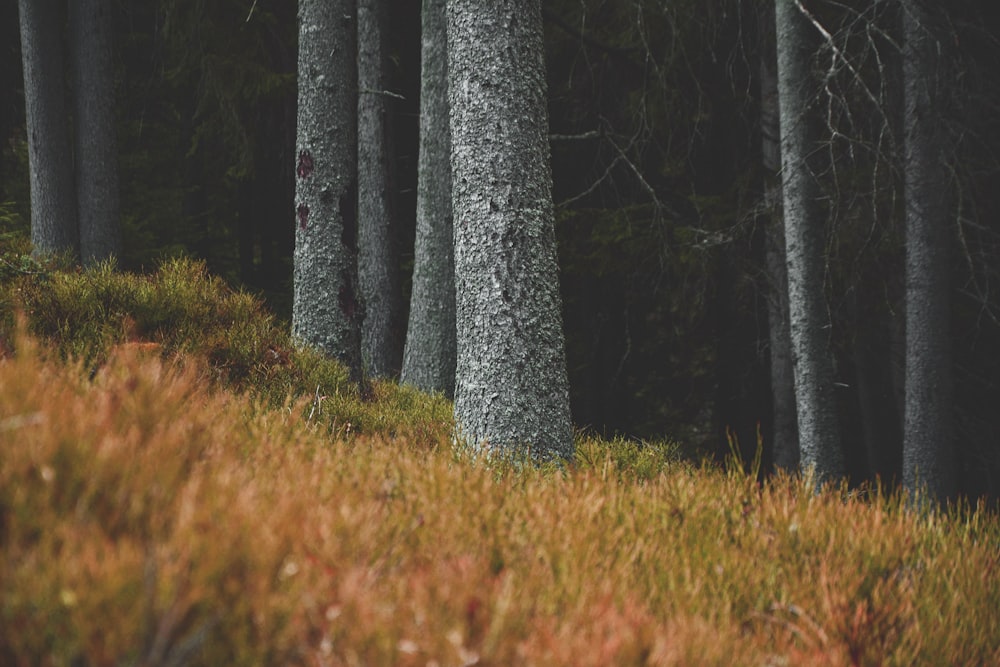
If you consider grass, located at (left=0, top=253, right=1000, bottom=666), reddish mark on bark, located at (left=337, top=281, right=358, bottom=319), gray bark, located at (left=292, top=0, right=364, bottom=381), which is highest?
gray bark, located at (left=292, top=0, right=364, bottom=381)

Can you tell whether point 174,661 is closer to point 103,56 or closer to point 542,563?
point 542,563

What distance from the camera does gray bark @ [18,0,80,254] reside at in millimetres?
9016

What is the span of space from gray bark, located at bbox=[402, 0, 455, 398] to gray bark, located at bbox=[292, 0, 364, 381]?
225 centimetres

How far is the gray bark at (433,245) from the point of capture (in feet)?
28.1

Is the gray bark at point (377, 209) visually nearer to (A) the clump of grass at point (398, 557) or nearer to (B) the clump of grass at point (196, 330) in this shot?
(B) the clump of grass at point (196, 330)

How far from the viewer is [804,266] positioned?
7.28 meters

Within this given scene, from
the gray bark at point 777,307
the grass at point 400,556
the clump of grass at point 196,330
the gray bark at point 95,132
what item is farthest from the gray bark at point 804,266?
the gray bark at point 95,132

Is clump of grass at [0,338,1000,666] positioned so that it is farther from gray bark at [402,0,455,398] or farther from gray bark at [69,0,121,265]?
gray bark at [69,0,121,265]

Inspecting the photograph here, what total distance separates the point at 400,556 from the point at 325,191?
4974 mm

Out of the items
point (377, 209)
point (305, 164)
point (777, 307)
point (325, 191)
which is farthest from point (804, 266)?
point (377, 209)

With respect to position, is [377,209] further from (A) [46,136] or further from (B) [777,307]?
(B) [777,307]

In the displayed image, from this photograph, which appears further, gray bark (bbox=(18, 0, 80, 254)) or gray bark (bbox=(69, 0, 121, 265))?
gray bark (bbox=(69, 0, 121, 265))

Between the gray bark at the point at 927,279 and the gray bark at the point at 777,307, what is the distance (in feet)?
9.91

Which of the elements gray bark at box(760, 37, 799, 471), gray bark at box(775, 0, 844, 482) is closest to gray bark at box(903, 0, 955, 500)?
gray bark at box(775, 0, 844, 482)
